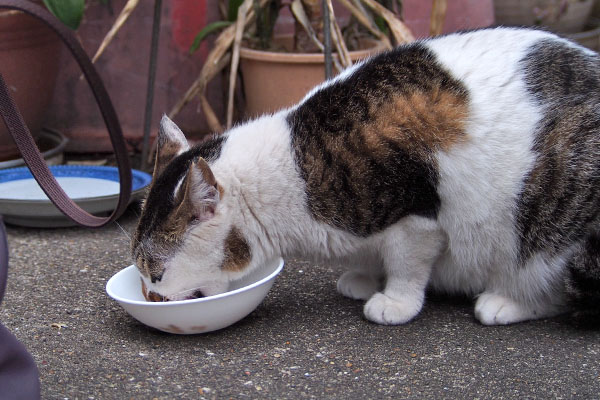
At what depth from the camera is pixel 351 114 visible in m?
2.41

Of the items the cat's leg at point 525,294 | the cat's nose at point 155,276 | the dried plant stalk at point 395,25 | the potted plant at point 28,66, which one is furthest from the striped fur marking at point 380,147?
the potted plant at point 28,66

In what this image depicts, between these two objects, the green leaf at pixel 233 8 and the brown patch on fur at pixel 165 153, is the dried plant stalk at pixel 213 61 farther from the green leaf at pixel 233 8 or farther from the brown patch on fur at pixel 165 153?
the brown patch on fur at pixel 165 153

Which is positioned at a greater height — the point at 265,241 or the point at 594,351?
the point at 265,241

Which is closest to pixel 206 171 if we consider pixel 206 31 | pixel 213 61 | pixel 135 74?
pixel 213 61

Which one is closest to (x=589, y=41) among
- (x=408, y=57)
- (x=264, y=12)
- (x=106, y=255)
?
(x=264, y=12)

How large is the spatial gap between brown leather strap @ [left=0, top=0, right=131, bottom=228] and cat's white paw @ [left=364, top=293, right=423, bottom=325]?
0.92 m

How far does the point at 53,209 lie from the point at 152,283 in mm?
1132

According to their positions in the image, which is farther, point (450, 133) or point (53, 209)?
point (53, 209)

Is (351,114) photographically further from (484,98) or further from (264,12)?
(264,12)

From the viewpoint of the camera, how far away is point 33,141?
2596mm

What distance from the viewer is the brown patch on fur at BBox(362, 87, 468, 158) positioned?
Result: 2352mm

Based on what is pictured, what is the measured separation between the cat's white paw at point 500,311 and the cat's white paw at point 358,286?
1.23ft

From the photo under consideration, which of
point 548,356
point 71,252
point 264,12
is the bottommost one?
point 71,252

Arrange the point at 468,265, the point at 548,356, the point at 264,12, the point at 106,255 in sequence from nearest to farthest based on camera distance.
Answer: the point at 548,356
the point at 468,265
the point at 106,255
the point at 264,12
